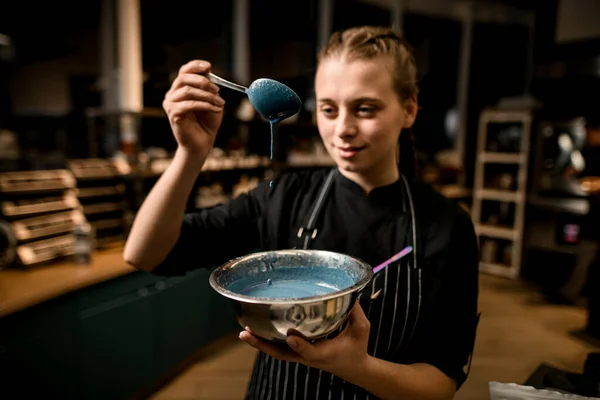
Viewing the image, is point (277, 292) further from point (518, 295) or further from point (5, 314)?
point (518, 295)

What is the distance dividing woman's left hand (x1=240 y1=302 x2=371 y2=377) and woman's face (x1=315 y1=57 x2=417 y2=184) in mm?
379

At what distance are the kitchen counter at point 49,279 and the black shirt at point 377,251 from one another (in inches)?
44.9

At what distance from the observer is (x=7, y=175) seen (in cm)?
218

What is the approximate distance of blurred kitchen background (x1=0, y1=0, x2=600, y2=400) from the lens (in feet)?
6.98

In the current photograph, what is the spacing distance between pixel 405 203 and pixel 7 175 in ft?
6.71

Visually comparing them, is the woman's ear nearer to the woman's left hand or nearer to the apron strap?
the apron strap

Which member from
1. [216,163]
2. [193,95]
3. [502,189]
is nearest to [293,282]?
[193,95]

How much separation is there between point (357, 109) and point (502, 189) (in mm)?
4843

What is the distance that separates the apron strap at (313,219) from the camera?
3.54ft

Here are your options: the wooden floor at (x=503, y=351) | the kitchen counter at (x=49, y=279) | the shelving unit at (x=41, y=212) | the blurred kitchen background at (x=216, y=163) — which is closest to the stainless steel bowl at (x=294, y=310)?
the blurred kitchen background at (x=216, y=163)

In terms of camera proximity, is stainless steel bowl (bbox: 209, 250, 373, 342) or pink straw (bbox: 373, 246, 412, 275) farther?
pink straw (bbox: 373, 246, 412, 275)

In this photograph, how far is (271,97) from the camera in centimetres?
77

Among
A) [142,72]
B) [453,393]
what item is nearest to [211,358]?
[142,72]

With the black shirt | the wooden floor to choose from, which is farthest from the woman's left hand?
the wooden floor
